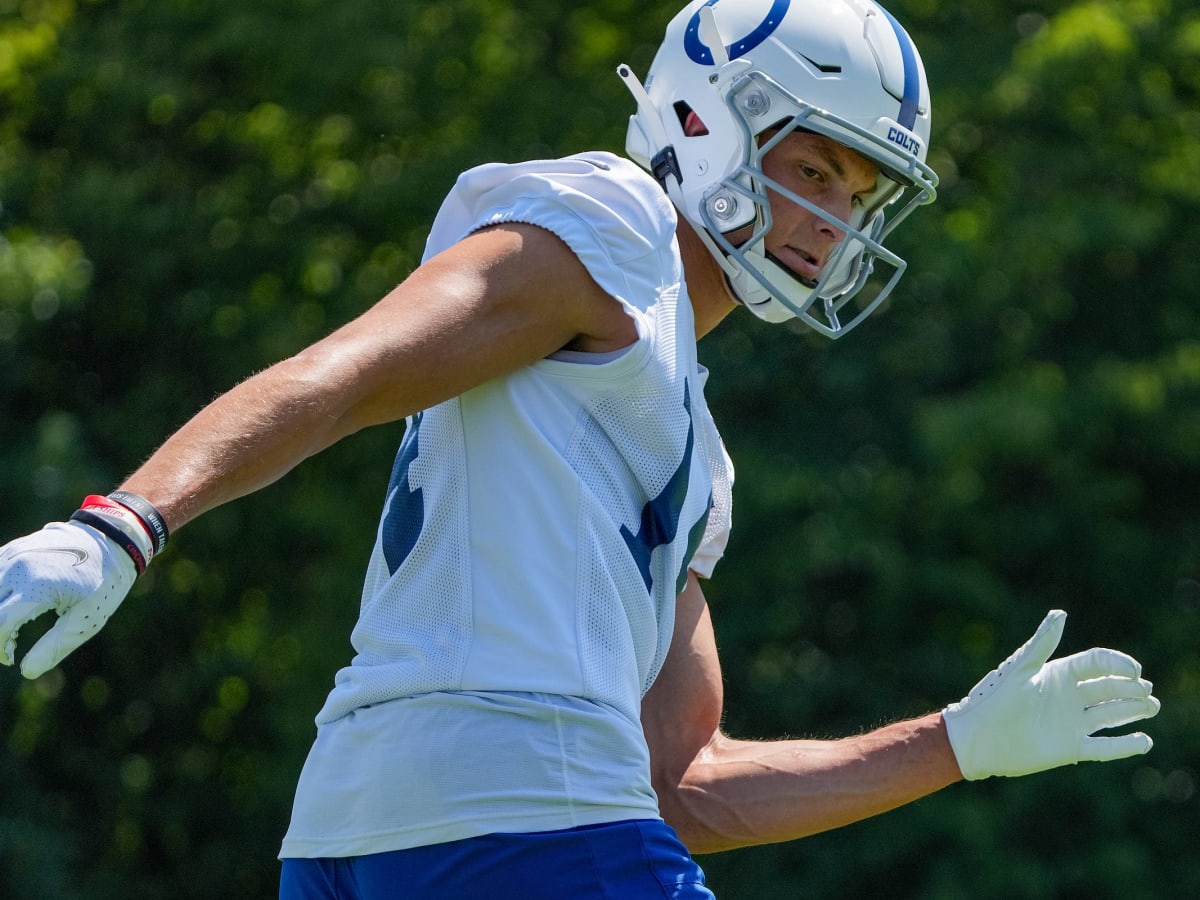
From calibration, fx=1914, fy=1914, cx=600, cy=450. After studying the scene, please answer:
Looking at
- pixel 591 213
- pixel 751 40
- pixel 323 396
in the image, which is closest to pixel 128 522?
pixel 323 396

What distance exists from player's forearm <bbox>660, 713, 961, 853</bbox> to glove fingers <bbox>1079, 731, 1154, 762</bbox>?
0.74 feet

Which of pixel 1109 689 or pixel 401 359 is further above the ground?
pixel 401 359

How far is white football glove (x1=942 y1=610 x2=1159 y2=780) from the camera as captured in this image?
3170 mm

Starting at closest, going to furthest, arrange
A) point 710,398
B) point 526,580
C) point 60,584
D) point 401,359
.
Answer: point 60,584, point 401,359, point 526,580, point 710,398

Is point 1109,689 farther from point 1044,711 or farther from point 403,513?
point 403,513

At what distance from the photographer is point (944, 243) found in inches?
348

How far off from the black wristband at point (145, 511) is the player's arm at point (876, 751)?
1250 mm

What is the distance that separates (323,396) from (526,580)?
0.42m

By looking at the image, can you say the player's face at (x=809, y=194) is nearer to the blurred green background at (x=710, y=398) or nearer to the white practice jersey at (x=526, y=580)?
the white practice jersey at (x=526, y=580)

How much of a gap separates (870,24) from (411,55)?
6846 mm

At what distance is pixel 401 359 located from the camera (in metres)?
2.41

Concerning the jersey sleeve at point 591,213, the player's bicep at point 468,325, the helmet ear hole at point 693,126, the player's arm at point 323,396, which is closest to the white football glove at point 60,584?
the player's arm at point 323,396

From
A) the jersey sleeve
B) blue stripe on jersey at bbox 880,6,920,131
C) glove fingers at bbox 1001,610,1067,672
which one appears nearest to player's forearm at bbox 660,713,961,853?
glove fingers at bbox 1001,610,1067,672

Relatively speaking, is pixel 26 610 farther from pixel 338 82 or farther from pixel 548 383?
pixel 338 82
